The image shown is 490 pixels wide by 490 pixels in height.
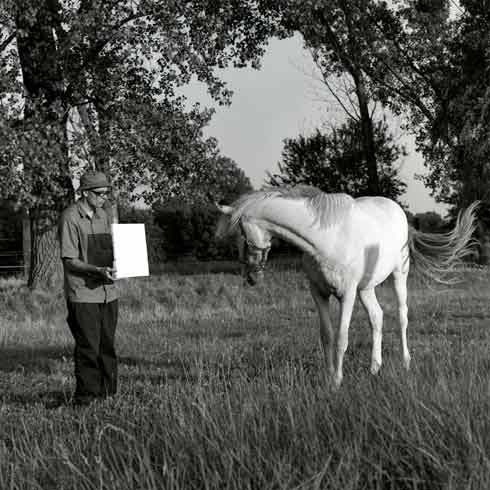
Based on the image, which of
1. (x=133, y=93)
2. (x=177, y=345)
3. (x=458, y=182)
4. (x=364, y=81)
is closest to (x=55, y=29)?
(x=133, y=93)

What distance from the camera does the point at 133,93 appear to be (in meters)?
19.0

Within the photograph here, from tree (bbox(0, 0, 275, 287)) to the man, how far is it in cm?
A: 991

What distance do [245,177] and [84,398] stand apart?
61.6m

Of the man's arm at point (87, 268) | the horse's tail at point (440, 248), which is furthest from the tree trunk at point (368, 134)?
the man's arm at point (87, 268)

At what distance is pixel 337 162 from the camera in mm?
44938

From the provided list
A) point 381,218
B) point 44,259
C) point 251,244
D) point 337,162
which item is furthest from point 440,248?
point 337,162

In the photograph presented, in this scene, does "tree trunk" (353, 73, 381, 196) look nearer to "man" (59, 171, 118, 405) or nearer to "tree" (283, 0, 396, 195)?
"tree" (283, 0, 396, 195)

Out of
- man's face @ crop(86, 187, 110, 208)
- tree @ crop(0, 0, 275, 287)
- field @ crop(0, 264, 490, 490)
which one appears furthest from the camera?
tree @ crop(0, 0, 275, 287)

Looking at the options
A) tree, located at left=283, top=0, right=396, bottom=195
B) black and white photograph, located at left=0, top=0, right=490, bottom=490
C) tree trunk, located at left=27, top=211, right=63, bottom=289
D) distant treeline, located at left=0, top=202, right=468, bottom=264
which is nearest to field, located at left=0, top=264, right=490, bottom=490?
black and white photograph, located at left=0, top=0, right=490, bottom=490

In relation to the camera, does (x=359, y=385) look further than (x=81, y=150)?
No

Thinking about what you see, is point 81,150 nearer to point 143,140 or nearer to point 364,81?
point 143,140

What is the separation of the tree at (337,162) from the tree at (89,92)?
20679 mm

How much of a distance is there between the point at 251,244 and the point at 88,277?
1544 mm

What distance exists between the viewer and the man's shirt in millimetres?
6184
